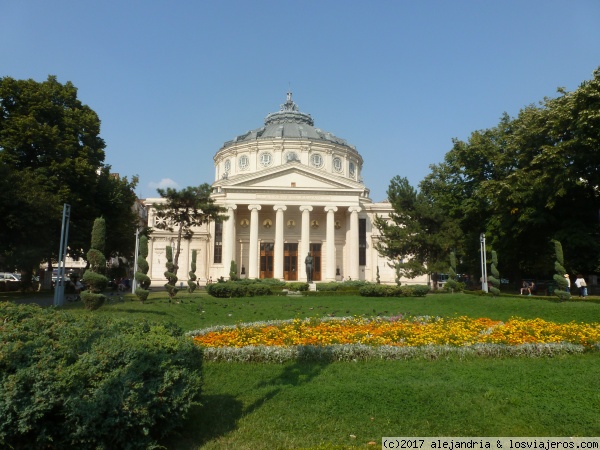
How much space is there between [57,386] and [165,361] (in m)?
1.07

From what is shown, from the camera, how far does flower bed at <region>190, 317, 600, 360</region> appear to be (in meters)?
9.31

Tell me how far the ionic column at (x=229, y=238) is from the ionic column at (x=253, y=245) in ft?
6.31

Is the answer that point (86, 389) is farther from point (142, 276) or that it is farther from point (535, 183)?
point (535, 183)

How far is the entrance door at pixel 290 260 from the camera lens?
50.8 metres

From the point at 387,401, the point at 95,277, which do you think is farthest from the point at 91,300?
the point at 387,401

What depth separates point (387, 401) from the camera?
6492 millimetres

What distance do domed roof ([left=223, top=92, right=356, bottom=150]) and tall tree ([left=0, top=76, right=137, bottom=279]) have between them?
31.4m

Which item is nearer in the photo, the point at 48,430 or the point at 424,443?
the point at 48,430

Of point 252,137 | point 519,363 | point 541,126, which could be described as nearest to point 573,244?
point 541,126

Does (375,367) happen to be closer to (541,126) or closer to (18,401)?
(18,401)

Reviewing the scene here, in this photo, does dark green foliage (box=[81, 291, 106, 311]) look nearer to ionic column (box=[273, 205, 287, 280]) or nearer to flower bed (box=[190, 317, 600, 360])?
flower bed (box=[190, 317, 600, 360])

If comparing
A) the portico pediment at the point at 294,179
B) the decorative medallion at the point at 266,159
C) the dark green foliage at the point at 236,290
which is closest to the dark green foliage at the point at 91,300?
the dark green foliage at the point at 236,290

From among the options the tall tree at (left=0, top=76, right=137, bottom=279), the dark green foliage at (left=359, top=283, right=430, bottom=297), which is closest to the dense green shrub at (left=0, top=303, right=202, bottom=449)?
the tall tree at (left=0, top=76, right=137, bottom=279)

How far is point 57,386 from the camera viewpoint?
4.57 metres
